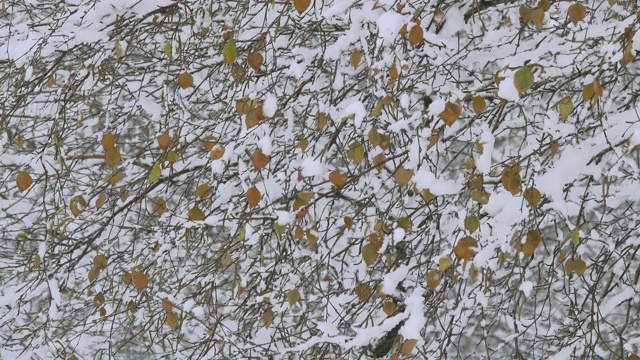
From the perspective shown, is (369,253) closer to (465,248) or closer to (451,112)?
(465,248)

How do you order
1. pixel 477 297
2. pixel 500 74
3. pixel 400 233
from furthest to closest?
pixel 477 297
pixel 400 233
pixel 500 74

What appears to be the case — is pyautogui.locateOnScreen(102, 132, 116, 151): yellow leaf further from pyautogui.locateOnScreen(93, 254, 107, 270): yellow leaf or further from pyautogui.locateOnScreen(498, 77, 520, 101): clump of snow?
pyautogui.locateOnScreen(498, 77, 520, 101): clump of snow

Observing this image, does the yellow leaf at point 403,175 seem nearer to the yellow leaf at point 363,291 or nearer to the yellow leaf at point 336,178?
the yellow leaf at point 336,178

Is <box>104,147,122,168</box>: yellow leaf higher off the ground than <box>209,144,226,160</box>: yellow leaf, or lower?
higher

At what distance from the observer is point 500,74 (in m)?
2.33

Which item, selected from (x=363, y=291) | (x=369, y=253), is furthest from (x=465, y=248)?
(x=363, y=291)

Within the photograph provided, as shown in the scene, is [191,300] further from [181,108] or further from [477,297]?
[477,297]

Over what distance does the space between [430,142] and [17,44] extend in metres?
2.10

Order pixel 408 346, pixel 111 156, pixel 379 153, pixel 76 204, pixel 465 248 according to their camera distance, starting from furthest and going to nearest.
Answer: pixel 76 204, pixel 111 156, pixel 379 153, pixel 465 248, pixel 408 346

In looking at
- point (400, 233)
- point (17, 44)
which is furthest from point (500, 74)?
point (17, 44)

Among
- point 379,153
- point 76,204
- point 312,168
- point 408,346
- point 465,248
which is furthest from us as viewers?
point 76,204

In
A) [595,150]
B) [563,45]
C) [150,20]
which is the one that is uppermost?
[150,20]

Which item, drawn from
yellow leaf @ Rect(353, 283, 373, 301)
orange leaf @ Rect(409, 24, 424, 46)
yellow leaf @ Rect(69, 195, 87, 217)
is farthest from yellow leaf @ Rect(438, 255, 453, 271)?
yellow leaf @ Rect(69, 195, 87, 217)

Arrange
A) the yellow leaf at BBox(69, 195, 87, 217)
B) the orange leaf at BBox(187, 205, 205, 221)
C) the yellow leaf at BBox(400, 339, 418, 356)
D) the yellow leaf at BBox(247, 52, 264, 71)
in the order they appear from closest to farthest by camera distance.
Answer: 1. the yellow leaf at BBox(400, 339, 418, 356)
2. the yellow leaf at BBox(247, 52, 264, 71)
3. the orange leaf at BBox(187, 205, 205, 221)
4. the yellow leaf at BBox(69, 195, 87, 217)
